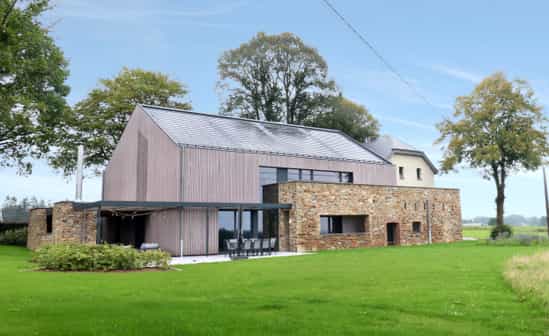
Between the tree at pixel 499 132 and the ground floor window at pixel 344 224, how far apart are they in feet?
52.7

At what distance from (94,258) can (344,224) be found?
15297mm

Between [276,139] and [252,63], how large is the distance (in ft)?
59.6

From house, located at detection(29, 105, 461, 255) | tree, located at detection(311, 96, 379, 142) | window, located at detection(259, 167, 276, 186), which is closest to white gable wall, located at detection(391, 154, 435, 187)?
tree, located at detection(311, 96, 379, 142)

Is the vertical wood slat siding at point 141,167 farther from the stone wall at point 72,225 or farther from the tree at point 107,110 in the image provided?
the tree at point 107,110

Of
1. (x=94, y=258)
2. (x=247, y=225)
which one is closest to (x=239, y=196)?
(x=247, y=225)

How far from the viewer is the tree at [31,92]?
2562 centimetres

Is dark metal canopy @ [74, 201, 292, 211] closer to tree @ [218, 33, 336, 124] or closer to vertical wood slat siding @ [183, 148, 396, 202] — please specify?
vertical wood slat siding @ [183, 148, 396, 202]

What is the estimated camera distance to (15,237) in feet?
91.8

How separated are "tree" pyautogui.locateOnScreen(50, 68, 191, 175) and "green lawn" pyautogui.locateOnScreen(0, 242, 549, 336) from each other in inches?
881

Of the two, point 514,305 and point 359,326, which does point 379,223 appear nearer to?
point 514,305

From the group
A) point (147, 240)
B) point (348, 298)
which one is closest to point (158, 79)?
point (147, 240)

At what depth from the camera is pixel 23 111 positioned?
2786 cm

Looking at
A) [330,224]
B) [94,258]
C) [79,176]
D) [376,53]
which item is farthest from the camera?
[330,224]

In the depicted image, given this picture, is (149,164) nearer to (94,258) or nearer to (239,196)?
(239,196)
